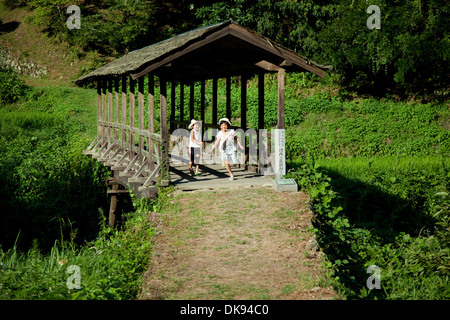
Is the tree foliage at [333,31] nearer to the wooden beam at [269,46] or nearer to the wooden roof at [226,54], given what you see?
the wooden roof at [226,54]

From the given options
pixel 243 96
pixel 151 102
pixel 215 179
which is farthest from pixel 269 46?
pixel 215 179

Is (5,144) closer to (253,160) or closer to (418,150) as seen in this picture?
(253,160)

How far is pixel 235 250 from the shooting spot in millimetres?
6949

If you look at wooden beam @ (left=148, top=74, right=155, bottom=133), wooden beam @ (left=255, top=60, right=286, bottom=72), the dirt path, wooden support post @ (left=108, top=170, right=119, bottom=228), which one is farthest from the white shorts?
wooden support post @ (left=108, top=170, right=119, bottom=228)

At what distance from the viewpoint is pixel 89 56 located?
31.7 meters

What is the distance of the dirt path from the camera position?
Result: 5.77m

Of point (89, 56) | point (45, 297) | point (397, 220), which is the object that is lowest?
point (397, 220)

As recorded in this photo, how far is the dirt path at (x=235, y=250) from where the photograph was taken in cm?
577

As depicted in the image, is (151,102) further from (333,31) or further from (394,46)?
(333,31)

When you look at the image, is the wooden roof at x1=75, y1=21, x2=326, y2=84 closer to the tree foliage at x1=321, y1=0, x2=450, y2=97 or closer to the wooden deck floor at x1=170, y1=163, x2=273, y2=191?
the wooden deck floor at x1=170, y1=163, x2=273, y2=191

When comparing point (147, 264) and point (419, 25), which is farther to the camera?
point (419, 25)

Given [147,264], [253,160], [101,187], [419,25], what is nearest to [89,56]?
[101,187]

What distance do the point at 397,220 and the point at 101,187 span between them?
9903mm

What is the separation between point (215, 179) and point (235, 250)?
13.8 feet
